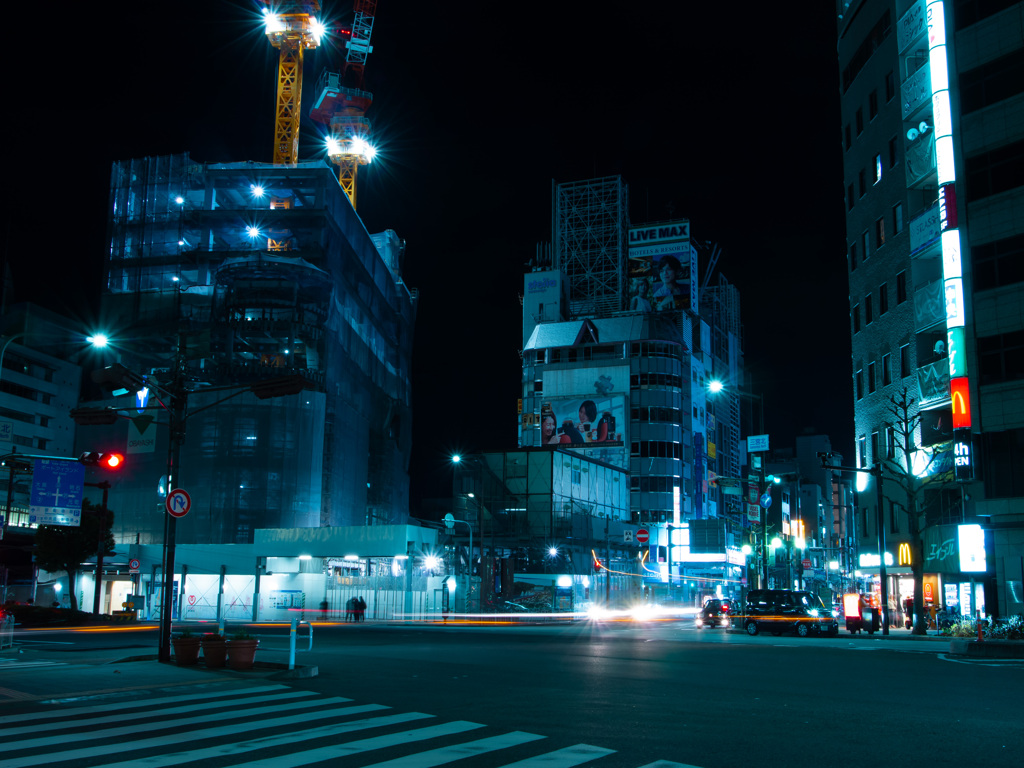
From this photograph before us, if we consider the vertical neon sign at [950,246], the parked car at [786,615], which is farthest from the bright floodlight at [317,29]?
the parked car at [786,615]

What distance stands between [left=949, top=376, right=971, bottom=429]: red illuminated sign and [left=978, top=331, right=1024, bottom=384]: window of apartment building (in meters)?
0.92

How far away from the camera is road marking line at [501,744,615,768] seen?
383 inches

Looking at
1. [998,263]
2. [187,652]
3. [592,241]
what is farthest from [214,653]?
[592,241]

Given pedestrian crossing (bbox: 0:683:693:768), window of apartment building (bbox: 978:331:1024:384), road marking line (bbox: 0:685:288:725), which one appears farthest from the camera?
window of apartment building (bbox: 978:331:1024:384)

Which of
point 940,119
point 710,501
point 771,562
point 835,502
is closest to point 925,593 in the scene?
point 940,119

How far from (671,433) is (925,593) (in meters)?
57.9

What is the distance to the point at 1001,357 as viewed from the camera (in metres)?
40.0

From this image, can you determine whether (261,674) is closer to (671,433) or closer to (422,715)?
(422,715)

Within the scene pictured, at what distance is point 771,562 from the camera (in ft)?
403

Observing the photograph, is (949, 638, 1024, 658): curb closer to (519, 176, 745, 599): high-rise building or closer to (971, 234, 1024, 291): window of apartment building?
(971, 234, 1024, 291): window of apartment building

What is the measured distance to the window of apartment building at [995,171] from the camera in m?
40.3

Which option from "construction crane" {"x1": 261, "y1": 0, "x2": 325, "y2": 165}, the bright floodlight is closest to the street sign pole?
"construction crane" {"x1": 261, "y1": 0, "x2": 325, "y2": 165}

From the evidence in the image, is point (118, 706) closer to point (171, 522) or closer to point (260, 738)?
point (260, 738)

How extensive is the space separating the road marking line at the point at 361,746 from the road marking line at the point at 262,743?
21 cm
